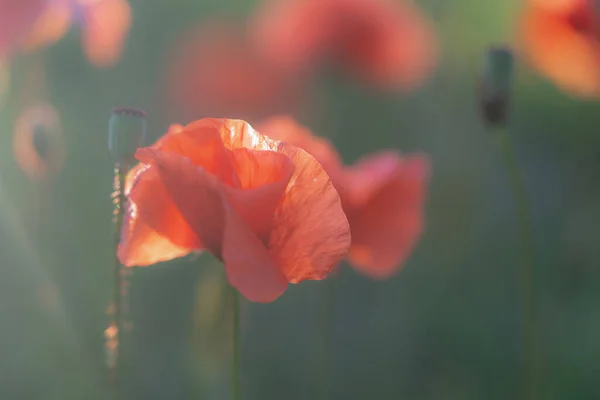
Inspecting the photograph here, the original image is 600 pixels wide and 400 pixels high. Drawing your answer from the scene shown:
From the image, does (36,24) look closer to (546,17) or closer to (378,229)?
(378,229)

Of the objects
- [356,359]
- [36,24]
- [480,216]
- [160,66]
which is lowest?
[356,359]

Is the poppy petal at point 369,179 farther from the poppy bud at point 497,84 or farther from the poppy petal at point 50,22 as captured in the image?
the poppy petal at point 50,22

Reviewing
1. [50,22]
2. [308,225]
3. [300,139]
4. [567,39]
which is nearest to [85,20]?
[50,22]

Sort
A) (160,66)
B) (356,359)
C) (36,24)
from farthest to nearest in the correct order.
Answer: (160,66)
(356,359)
(36,24)

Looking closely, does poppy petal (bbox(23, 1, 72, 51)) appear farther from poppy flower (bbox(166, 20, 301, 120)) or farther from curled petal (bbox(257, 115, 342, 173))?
poppy flower (bbox(166, 20, 301, 120))

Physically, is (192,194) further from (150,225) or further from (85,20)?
(85,20)

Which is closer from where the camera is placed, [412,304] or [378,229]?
[378,229]

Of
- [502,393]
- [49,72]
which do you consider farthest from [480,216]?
[49,72]

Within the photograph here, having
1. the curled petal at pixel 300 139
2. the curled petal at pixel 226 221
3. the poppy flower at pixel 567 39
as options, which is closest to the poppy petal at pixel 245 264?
the curled petal at pixel 226 221
